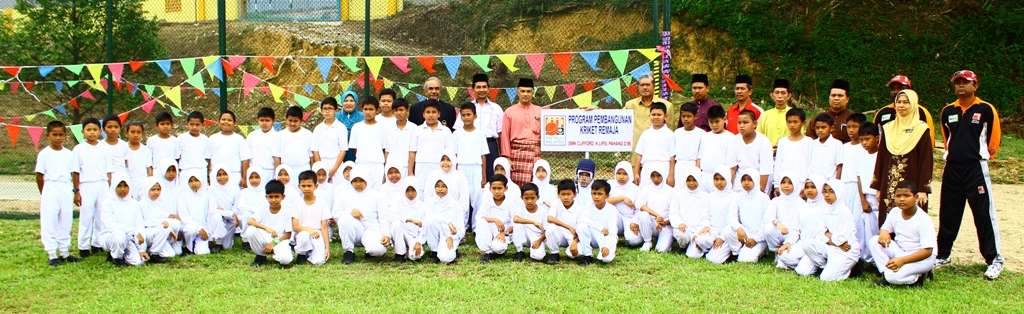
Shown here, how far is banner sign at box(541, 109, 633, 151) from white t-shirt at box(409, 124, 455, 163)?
52.8 inches

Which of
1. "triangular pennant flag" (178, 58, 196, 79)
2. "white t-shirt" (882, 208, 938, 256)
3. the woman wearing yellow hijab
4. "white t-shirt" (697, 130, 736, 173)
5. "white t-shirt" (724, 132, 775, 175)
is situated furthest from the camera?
"triangular pennant flag" (178, 58, 196, 79)

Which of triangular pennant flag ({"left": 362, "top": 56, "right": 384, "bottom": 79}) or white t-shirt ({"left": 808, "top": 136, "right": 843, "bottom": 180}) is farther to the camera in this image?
triangular pennant flag ({"left": 362, "top": 56, "right": 384, "bottom": 79})

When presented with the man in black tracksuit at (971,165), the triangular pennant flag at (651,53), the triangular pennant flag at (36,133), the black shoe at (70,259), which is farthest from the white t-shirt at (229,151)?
the man in black tracksuit at (971,165)

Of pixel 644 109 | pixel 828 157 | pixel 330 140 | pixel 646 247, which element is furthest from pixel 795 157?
pixel 330 140

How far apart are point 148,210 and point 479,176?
9.92ft

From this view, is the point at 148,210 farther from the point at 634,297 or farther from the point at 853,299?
the point at 853,299

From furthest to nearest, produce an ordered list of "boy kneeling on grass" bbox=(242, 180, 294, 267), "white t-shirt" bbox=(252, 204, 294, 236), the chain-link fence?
the chain-link fence
"white t-shirt" bbox=(252, 204, 294, 236)
"boy kneeling on grass" bbox=(242, 180, 294, 267)

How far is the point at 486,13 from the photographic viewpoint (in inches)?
510

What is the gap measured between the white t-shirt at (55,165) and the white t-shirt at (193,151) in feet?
3.47

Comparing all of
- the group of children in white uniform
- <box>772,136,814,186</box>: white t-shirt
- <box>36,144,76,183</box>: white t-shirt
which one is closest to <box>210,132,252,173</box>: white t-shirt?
the group of children in white uniform

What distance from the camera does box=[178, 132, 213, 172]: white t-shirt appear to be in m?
7.39

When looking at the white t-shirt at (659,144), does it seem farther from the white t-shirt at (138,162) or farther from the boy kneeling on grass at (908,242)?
the white t-shirt at (138,162)

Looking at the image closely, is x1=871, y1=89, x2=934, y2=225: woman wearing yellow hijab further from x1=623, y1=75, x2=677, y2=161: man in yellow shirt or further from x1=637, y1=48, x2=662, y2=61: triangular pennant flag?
x1=637, y1=48, x2=662, y2=61: triangular pennant flag

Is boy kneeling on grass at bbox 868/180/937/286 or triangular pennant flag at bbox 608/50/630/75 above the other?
triangular pennant flag at bbox 608/50/630/75
